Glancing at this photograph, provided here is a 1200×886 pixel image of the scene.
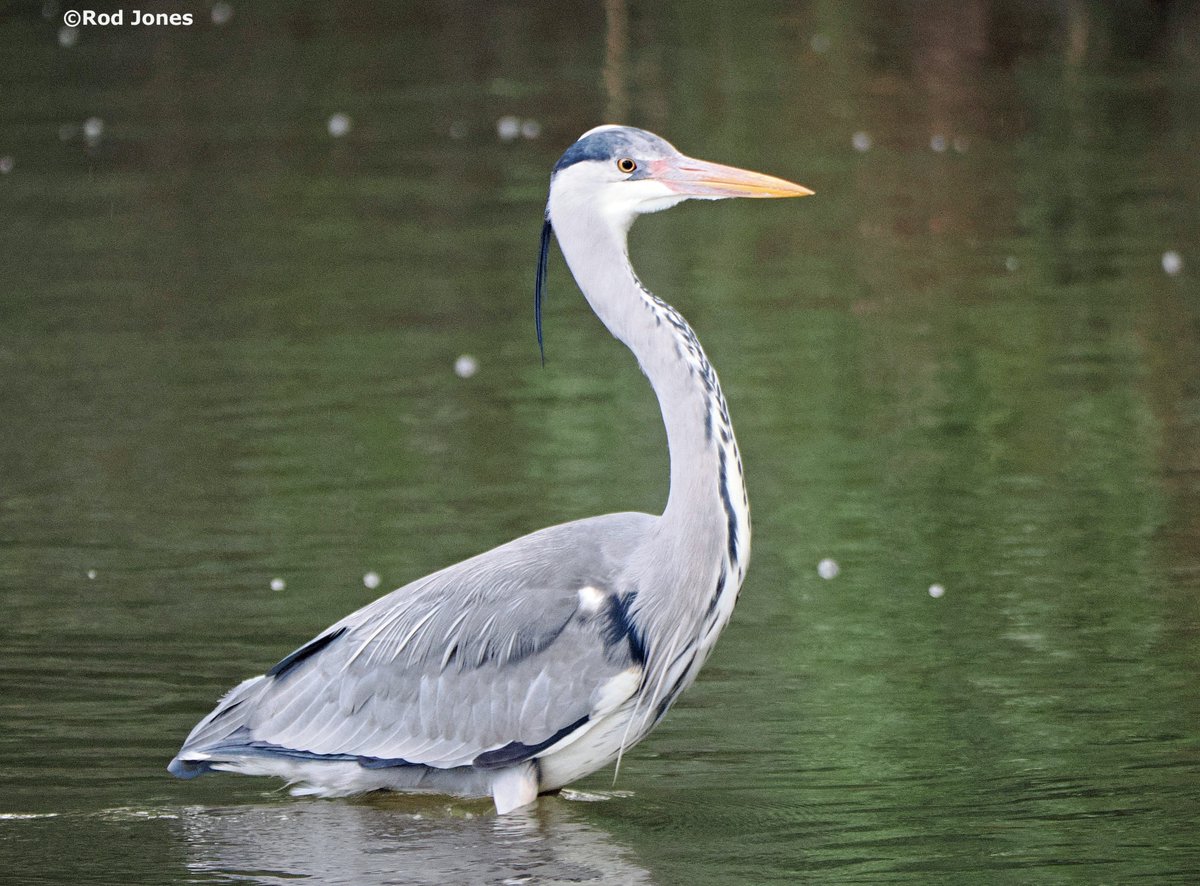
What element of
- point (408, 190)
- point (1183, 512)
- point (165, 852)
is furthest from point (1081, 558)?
point (408, 190)

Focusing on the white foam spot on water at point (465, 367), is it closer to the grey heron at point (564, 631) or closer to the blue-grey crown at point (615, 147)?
the grey heron at point (564, 631)

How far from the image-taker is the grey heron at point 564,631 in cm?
580

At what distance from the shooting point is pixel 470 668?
605cm

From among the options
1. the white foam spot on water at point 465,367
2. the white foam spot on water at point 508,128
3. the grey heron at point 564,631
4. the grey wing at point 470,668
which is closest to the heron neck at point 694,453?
the grey heron at point 564,631

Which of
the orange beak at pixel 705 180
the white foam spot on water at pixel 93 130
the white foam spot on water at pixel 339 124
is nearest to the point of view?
the orange beak at pixel 705 180

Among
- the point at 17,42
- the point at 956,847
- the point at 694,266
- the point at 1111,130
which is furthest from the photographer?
the point at 17,42

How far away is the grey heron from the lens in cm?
580

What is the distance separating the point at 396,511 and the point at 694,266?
175 inches

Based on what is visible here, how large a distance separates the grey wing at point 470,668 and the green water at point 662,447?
0.78 ft

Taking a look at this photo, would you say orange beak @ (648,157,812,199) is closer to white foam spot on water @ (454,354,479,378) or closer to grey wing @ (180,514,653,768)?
grey wing @ (180,514,653,768)

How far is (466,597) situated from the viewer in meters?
6.07

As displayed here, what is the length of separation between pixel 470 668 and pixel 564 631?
0.30m

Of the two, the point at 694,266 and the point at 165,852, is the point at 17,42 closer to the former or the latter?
the point at 694,266

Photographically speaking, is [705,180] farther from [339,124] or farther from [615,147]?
[339,124]
